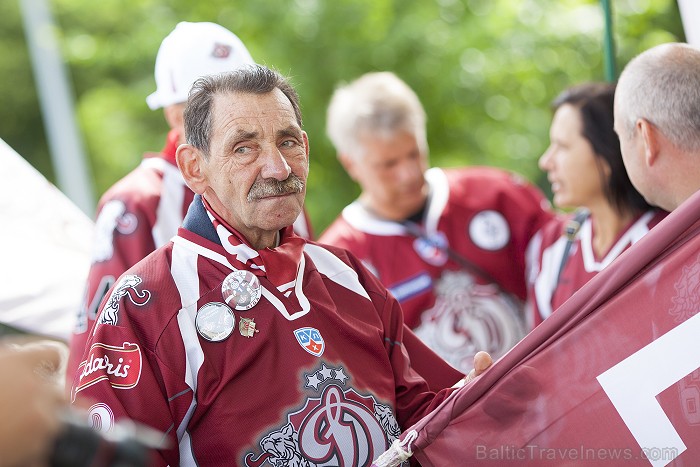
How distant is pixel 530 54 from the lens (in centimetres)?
771

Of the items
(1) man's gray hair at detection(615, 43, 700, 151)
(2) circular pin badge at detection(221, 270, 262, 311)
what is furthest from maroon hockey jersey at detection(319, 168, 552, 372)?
(2) circular pin badge at detection(221, 270, 262, 311)

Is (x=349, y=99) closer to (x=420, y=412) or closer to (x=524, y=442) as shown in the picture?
(x=420, y=412)

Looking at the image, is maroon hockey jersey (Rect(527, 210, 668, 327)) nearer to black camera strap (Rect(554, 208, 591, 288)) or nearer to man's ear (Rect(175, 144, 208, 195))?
black camera strap (Rect(554, 208, 591, 288))

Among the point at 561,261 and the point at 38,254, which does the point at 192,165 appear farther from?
the point at 561,261

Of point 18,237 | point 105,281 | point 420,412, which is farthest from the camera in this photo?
A: point 18,237

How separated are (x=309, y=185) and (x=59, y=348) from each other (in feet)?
22.0

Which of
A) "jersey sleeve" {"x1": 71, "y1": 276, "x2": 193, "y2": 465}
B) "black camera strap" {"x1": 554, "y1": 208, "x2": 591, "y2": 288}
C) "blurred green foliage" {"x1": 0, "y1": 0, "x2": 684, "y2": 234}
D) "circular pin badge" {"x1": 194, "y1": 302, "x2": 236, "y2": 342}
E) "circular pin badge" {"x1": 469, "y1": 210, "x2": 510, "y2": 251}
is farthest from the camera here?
"blurred green foliage" {"x1": 0, "y1": 0, "x2": 684, "y2": 234}

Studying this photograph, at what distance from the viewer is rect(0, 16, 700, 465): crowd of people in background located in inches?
98.8

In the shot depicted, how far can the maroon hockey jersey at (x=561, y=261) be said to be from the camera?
3850mm

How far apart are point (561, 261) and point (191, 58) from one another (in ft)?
5.76

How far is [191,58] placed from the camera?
3.80 meters

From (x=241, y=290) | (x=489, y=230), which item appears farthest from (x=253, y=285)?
(x=489, y=230)

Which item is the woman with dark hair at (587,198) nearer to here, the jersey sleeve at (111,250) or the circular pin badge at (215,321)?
the jersey sleeve at (111,250)

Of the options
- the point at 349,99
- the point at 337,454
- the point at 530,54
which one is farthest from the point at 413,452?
the point at 530,54
